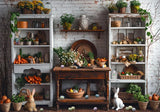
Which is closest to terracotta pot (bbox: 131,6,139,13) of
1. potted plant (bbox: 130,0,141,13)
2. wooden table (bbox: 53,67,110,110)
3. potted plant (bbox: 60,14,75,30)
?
potted plant (bbox: 130,0,141,13)

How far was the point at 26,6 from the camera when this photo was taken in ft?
16.9

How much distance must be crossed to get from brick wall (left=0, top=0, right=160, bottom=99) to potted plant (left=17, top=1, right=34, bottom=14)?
650 millimetres

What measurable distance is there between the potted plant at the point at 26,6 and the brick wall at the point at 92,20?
2.13ft

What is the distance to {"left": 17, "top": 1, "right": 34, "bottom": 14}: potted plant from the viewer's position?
514 cm

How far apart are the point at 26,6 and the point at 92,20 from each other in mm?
1753

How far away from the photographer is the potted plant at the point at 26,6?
5.14 meters

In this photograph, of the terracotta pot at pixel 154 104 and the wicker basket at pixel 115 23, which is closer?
the terracotta pot at pixel 154 104

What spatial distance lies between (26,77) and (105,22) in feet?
8.34

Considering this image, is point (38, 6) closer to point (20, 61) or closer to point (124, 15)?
point (20, 61)

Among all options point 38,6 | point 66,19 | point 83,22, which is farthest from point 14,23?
point 83,22

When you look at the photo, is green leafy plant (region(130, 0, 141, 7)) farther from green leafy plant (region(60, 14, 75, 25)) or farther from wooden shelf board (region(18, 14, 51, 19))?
wooden shelf board (region(18, 14, 51, 19))

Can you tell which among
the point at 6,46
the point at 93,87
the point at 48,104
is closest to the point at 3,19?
the point at 6,46

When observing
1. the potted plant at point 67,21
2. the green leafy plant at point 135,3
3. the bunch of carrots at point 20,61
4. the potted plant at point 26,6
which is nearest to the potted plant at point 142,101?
the green leafy plant at point 135,3

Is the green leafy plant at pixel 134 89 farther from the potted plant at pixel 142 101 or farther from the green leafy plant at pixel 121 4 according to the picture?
the green leafy plant at pixel 121 4
